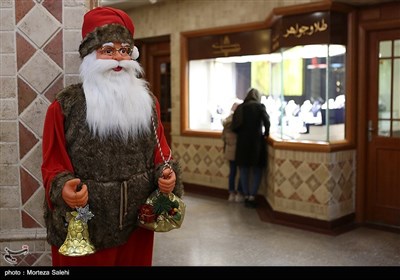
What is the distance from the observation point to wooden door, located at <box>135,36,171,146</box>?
7.71 metres

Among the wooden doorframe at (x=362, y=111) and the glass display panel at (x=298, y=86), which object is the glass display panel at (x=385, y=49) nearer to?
the wooden doorframe at (x=362, y=111)

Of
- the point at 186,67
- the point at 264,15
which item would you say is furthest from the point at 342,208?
the point at 186,67

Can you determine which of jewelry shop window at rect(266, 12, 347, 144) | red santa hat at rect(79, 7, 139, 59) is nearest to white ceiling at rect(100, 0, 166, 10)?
jewelry shop window at rect(266, 12, 347, 144)

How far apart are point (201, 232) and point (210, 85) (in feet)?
9.01

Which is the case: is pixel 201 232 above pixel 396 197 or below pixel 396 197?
below

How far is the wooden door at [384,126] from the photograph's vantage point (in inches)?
196

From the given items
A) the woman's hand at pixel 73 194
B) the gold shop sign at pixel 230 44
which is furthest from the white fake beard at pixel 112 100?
the gold shop sign at pixel 230 44

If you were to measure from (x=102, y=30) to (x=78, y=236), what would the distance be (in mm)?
856

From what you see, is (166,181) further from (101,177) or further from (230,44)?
(230,44)

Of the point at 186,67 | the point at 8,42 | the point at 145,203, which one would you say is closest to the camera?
the point at 145,203

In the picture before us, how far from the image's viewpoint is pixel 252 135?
592 cm

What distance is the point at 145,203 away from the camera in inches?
83.1

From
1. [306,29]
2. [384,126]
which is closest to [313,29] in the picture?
[306,29]
